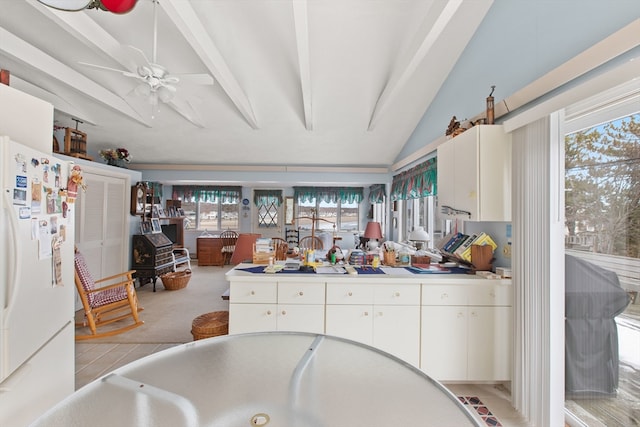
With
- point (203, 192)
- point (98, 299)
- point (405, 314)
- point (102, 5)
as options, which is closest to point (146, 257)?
point (98, 299)

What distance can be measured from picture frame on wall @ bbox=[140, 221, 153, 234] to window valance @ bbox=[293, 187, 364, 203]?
3.49 meters

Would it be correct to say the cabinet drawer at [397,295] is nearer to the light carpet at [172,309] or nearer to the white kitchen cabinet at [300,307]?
the white kitchen cabinet at [300,307]

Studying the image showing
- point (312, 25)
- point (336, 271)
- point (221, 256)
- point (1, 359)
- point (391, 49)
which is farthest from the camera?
point (221, 256)

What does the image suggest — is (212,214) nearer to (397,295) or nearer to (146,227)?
(146,227)

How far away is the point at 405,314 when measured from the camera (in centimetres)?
206

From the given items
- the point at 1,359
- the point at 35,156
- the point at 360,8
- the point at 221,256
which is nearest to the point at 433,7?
the point at 360,8

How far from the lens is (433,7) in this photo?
1.94 metres

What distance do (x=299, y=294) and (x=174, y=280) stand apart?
337 cm

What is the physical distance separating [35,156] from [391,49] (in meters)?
2.96

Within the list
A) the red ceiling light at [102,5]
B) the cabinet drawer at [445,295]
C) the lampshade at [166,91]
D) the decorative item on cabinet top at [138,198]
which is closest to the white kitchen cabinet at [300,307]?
the cabinet drawer at [445,295]

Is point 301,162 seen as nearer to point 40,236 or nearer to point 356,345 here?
point 40,236

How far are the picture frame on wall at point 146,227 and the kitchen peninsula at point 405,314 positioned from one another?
11.9ft

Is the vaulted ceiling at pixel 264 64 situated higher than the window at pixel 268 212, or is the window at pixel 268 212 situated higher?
the vaulted ceiling at pixel 264 64

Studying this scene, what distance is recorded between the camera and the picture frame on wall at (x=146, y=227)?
4.69 meters
